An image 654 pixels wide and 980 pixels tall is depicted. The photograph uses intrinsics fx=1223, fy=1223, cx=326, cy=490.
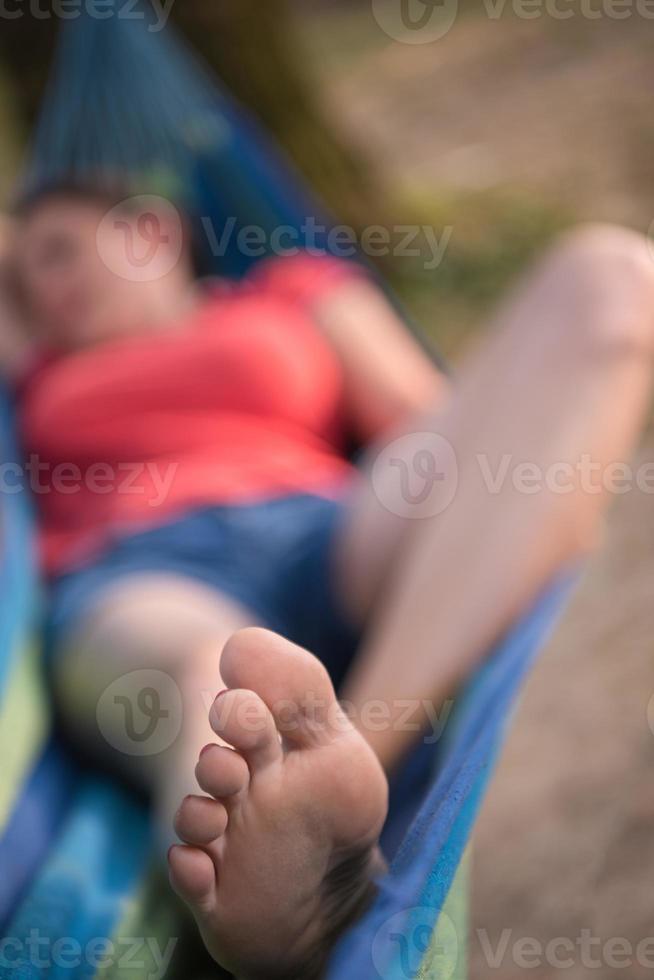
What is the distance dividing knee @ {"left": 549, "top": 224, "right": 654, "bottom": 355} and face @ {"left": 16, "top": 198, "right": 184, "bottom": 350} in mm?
487

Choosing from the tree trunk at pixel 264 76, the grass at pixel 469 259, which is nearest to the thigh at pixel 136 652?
the tree trunk at pixel 264 76

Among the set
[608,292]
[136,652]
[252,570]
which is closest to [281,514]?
[252,570]

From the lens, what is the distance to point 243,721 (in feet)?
2.07

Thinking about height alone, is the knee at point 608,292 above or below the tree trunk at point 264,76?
above

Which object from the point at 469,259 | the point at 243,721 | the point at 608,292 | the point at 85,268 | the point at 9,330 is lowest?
the point at 469,259

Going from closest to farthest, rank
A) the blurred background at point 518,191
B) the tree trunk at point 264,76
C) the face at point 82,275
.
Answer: the blurred background at point 518,191 → the face at point 82,275 → the tree trunk at point 264,76

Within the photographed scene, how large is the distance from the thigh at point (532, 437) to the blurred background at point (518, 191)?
296 millimetres

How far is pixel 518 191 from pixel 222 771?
8.37 feet

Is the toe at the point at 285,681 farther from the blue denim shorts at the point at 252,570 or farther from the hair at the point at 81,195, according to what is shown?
the hair at the point at 81,195

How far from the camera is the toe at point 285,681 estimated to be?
65cm

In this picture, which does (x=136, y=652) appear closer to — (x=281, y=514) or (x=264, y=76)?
(x=281, y=514)

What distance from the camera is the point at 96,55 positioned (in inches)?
60.2

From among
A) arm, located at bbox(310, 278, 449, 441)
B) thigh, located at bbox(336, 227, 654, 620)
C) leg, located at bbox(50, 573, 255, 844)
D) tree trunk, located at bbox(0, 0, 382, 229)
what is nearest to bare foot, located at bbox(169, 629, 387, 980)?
leg, located at bbox(50, 573, 255, 844)

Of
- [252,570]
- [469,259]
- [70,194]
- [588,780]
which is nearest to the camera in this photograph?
[252,570]
